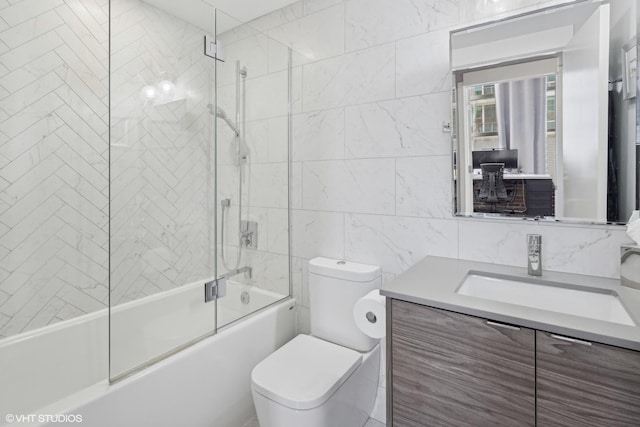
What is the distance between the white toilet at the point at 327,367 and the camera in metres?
1.25

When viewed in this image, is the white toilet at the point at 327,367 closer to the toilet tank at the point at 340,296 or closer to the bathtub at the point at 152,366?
the toilet tank at the point at 340,296

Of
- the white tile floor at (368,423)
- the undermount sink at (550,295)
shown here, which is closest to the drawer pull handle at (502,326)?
the undermount sink at (550,295)

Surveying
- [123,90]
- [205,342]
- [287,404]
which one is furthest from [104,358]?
[123,90]

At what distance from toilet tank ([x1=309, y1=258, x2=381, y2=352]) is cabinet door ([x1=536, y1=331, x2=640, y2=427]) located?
0.86 m

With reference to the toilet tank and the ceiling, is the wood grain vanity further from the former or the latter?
the ceiling

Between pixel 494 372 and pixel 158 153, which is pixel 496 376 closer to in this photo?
pixel 494 372

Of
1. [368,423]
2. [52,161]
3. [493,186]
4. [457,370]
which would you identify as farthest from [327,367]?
[52,161]

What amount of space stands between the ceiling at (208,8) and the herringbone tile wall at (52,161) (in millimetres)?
477

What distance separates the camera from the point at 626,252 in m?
1.07

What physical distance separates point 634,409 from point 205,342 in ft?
5.02

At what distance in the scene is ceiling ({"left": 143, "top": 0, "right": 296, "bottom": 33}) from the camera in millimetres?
1631

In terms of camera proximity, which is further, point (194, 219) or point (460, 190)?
point (194, 219)

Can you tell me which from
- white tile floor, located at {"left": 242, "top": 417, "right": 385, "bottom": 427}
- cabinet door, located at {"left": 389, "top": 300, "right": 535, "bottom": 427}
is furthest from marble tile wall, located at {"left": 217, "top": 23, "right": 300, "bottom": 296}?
cabinet door, located at {"left": 389, "top": 300, "right": 535, "bottom": 427}

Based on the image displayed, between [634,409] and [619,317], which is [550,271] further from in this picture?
[634,409]
